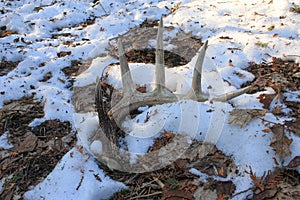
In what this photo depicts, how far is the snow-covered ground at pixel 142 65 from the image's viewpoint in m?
2.71

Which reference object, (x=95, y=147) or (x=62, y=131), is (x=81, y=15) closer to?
(x=62, y=131)

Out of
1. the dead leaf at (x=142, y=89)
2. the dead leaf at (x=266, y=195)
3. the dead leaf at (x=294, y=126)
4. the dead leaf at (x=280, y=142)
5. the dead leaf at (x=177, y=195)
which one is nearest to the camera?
the dead leaf at (x=266, y=195)

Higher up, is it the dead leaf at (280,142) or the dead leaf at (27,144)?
the dead leaf at (280,142)

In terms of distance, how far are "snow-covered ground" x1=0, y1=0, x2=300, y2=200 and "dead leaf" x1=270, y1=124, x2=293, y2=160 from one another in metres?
0.05

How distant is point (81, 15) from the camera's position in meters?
6.48

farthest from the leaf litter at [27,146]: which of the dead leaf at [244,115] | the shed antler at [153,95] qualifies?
the dead leaf at [244,115]

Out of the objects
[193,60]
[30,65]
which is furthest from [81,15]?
[193,60]

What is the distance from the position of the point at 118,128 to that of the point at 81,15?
4.23 meters

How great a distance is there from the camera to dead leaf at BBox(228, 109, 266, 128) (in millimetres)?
2863

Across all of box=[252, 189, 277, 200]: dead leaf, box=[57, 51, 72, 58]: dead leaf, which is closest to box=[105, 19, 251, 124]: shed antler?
box=[252, 189, 277, 200]: dead leaf

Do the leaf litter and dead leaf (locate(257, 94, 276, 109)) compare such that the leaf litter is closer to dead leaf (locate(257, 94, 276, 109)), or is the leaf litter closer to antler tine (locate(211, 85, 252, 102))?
antler tine (locate(211, 85, 252, 102))

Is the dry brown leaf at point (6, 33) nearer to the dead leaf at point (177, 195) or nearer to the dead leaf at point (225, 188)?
the dead leaf at point (177, 195)

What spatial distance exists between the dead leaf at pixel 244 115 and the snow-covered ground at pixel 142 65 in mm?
50

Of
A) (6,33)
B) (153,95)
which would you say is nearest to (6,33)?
(6,33)
